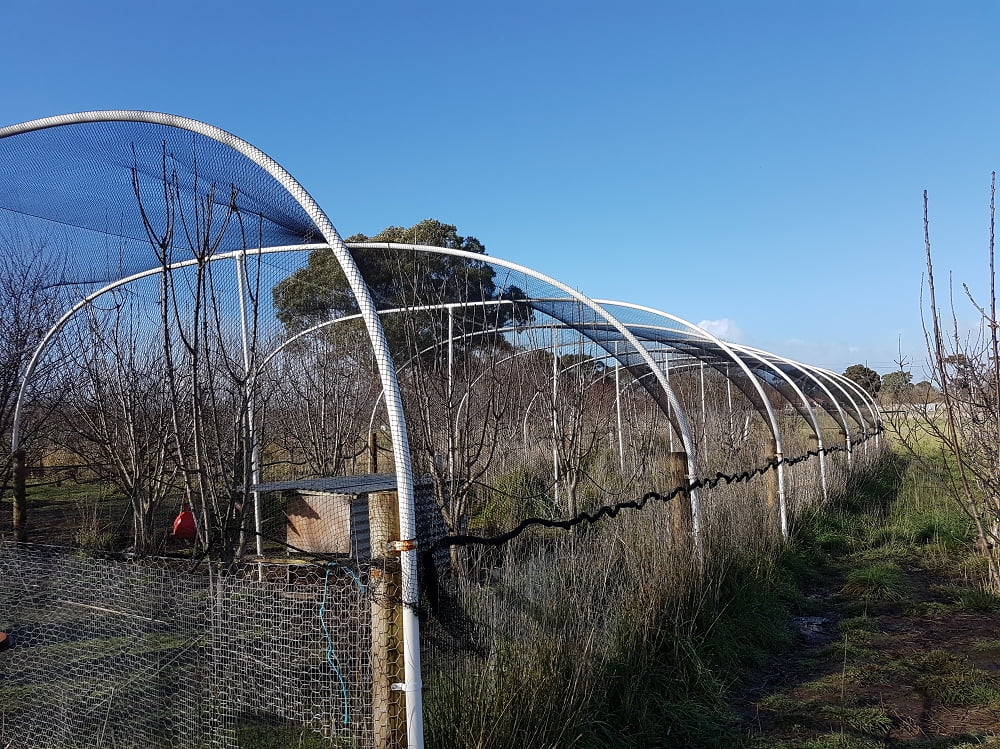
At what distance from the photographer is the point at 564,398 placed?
868 centimetres

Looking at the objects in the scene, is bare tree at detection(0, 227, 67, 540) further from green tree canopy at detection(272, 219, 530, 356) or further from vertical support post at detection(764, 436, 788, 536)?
vertical support post at detection(764, 436, 788, 536)

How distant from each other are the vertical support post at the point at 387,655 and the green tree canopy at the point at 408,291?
130 inches

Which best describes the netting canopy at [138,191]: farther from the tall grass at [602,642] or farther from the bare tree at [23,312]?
the tall grass at [602,642]

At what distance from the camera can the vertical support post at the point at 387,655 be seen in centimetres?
274

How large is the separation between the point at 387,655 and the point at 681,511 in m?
3.24

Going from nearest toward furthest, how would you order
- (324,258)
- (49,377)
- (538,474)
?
(49,377) < (324,258) < (538,474)

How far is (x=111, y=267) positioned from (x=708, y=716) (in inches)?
245

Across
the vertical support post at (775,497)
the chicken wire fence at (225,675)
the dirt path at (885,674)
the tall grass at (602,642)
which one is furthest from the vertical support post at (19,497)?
the vertical support post at (775,497)

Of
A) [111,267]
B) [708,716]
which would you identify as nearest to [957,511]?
[708,716]

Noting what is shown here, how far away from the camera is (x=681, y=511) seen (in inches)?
217

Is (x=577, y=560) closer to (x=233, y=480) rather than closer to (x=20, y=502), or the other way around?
(x=233, y=480)

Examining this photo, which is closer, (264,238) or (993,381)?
(264,238)

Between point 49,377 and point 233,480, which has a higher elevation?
point 49,377

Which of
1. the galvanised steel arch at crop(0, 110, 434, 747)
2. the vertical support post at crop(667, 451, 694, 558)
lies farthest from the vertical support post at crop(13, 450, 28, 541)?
the vertical support post at crop(667, 451, 694, 558)
